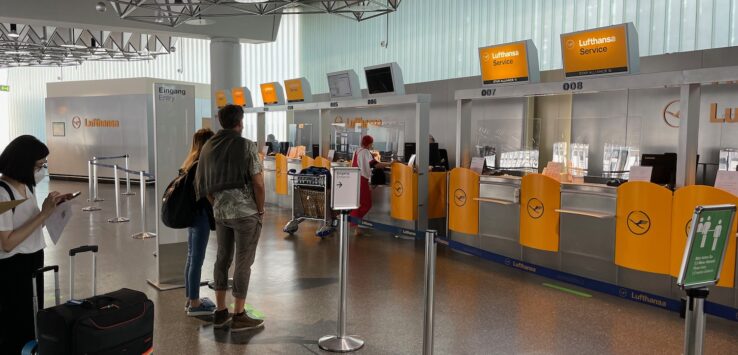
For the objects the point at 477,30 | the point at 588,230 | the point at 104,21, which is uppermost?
the point at 104,21

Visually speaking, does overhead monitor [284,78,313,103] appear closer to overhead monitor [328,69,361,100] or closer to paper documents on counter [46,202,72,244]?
overhead monitor [328,69,361,100]

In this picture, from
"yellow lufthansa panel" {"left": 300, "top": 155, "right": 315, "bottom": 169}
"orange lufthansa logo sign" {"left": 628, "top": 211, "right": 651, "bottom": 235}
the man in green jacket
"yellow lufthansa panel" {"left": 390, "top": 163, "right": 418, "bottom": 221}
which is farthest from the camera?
"yellow lufthansa panel" {"left": 300, "top": 155, "right": 315, "bottom": 169}

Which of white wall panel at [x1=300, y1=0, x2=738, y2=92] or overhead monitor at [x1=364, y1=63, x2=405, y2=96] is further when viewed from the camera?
overhead monitor at [x1=364, y1=63, x2=405, y2=96]

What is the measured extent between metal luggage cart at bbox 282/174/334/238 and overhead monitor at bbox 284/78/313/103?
3.76 metres

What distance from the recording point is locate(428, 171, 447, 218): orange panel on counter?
8164 millimetres

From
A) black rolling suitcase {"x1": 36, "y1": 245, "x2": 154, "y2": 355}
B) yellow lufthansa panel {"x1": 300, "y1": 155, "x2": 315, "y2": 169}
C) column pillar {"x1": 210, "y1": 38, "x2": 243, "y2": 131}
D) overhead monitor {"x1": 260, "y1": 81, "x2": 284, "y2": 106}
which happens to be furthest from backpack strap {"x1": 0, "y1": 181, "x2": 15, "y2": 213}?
column pillar {"x1": 210, "y1": 38, "x2": 243, "y2": 131}

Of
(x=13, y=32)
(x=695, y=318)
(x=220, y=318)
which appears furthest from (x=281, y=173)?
(x=695, y=318)

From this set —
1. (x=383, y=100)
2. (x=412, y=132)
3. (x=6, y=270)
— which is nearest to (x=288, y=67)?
(x=412, y=132)

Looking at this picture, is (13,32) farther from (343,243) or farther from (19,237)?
(19,237)

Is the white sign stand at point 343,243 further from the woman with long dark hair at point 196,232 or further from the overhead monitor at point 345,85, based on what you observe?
the overhead monitor at point 345,85

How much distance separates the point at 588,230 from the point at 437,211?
2731 mm

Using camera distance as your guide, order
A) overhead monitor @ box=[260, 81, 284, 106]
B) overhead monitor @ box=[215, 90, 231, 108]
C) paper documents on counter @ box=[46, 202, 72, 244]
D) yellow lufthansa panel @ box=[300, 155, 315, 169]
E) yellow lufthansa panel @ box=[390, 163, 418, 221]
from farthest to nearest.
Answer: overhead monitor @ box=[215, 90, 231, 108] < overhead monitor @ box=[260, 81, 284, 106] < yellow lufthansa panel @ box=[300, 155, 315, 169] < yellow lufthansa panel @ box=[390, 163, 418, 221] < paper documents on counter @ box=[46, 202, 72, 244]

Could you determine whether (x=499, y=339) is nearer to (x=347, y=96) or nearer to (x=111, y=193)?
(x=347, y=96)

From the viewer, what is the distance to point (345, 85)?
9.87 meters
